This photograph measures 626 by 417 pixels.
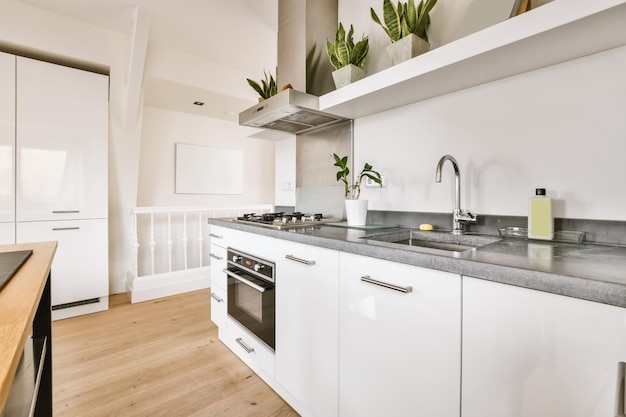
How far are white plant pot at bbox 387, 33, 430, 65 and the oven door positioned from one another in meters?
1.30

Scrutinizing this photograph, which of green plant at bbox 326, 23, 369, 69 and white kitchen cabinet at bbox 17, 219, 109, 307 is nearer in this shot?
green plant at bbox 326, 23, 369, 69

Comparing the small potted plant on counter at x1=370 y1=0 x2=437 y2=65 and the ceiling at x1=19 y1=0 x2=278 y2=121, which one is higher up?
the ceiling at x1=19 y1=0 x2=278 y2=121

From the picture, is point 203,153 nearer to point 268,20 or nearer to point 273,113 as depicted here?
point 268,20

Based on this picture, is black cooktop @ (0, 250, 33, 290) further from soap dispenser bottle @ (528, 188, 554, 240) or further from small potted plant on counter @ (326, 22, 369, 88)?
soap dispenser bottle @ (528, 188, 554, 240)

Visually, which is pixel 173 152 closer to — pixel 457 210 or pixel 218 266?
pixel 218 266

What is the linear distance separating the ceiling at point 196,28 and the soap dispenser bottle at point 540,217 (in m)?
2.38

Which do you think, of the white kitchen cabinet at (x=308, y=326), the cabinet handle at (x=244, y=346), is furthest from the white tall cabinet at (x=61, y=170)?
the white kitchen cabinet at (x=308, y=326)

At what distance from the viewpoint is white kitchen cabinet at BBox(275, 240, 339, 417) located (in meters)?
Result: 1.20

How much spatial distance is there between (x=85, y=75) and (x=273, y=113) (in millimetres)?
→ 2111

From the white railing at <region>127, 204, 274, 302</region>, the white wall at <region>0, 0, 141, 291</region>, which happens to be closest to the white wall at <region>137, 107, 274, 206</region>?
the white railing at <region>127, 204, 274, 302</region>

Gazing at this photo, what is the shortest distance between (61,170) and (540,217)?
11.3 ft

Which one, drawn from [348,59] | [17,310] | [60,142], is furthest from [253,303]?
[60,142]

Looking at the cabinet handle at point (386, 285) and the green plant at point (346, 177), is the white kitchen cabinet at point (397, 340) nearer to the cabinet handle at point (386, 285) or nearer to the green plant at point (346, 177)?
the cabinet handle at point (386, 285)

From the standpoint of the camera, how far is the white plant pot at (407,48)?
1378 millimetres
